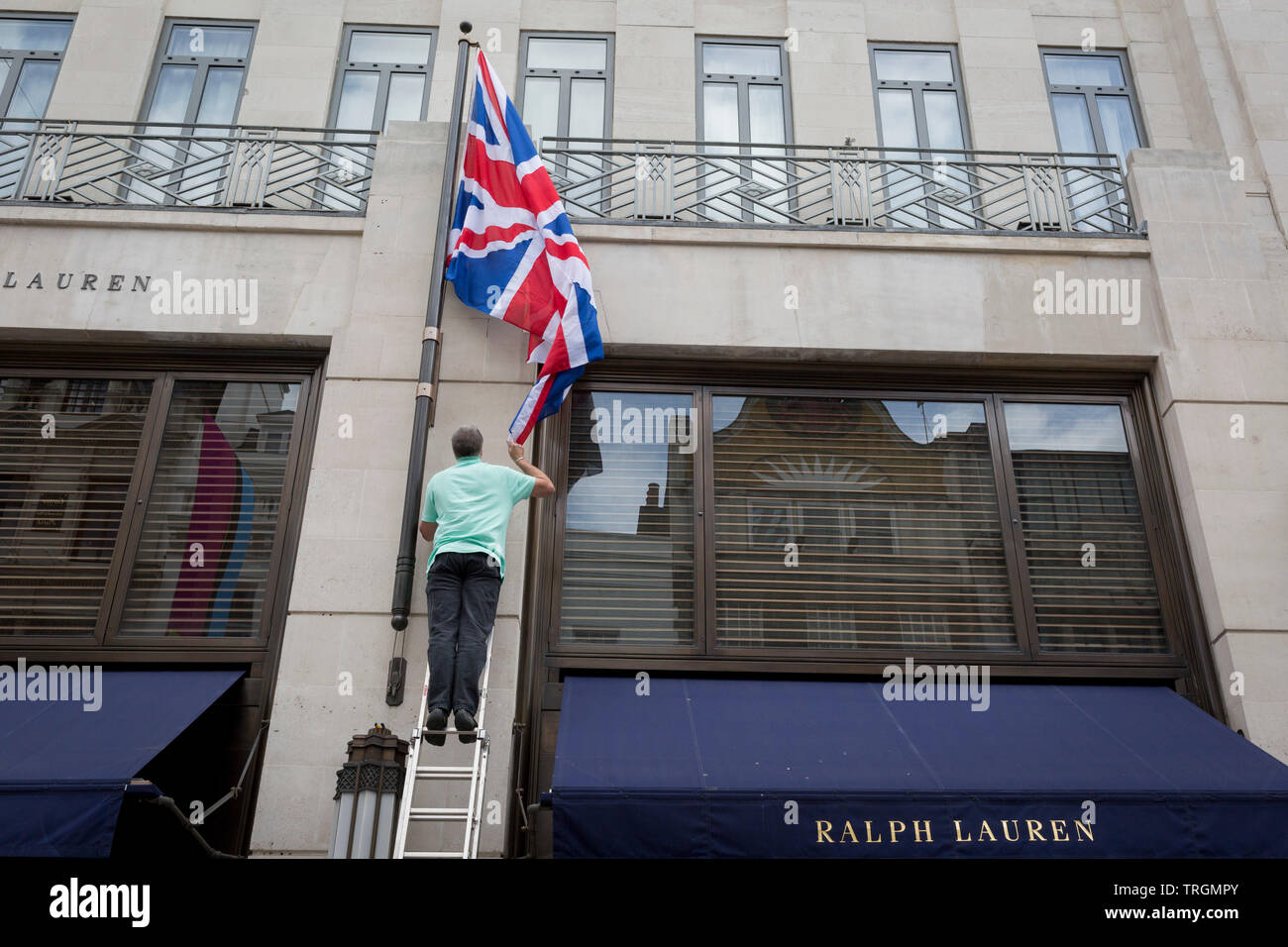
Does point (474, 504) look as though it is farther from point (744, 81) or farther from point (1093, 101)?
point (1093, 101)

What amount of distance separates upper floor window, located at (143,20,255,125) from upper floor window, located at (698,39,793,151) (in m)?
5.71

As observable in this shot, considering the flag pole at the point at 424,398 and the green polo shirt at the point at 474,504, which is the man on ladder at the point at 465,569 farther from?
the flag pole at the point at 424,398

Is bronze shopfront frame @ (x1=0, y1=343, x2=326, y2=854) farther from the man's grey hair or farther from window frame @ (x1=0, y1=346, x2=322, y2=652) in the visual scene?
the man's grey hair

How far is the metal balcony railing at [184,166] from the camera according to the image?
10.6m

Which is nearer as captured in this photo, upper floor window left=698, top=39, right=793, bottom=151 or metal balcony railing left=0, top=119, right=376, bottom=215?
metal balcony railing left=0, top=119, right=376, bottom=215

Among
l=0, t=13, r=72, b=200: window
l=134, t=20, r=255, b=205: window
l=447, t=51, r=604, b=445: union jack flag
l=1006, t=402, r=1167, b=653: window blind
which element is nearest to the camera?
l=1006, t=402, r=1167, b=653: window blind

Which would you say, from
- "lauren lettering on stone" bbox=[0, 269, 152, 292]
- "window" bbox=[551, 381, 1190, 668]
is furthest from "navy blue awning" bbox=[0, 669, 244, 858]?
"lauren lettering on stone" bbox=[0, 269, 152, 292]

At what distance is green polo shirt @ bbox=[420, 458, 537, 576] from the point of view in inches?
287

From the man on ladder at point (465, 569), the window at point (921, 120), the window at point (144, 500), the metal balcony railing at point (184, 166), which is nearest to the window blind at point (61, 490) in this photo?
the window at point (144, 500)

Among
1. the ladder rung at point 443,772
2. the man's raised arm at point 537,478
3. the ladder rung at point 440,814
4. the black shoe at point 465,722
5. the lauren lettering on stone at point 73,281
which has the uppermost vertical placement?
the lauren lettering on stone at point 73,281

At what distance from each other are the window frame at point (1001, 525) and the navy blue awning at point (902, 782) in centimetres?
64

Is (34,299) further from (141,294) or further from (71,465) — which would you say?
(71,465)

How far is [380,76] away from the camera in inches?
503
